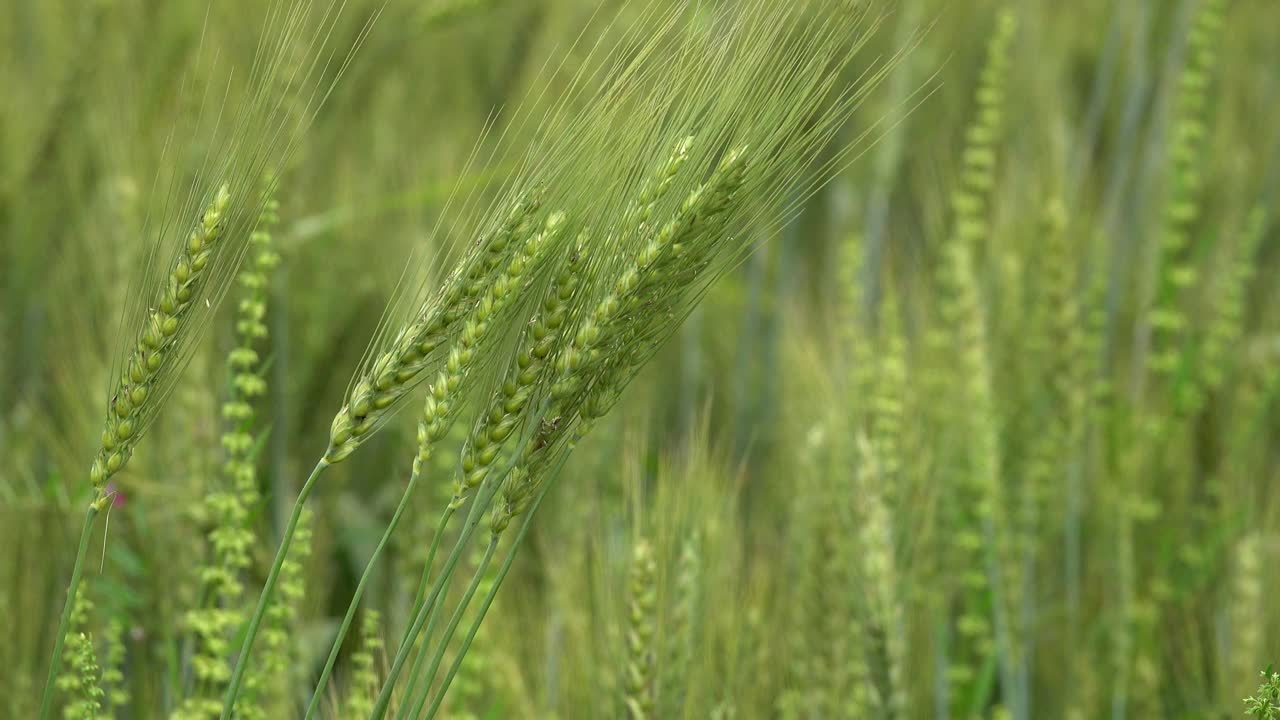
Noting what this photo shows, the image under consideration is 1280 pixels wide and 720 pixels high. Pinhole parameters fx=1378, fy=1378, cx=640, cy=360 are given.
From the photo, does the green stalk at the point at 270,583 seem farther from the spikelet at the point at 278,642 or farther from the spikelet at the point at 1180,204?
the spikelet at the point at 1180,204

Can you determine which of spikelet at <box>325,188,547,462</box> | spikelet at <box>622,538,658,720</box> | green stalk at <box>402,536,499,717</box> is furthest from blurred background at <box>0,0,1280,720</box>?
green stalk at <box>402,536,499,717</box>

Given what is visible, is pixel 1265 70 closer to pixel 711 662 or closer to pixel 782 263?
pixel 782 263

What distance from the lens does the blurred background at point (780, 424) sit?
121 cm

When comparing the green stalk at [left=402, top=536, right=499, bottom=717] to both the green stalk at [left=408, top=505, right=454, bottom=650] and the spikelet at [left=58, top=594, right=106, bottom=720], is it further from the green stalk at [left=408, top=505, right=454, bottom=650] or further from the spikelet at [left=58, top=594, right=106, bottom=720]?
the spikelet at [left=58, top=594, right=106, bottom=720]

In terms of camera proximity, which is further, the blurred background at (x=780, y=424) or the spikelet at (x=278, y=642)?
the blurred background at (x=780, y=424)

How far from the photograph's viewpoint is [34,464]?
167 cm

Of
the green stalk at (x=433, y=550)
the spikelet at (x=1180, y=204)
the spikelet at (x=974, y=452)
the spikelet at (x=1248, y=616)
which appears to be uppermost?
the spikelet at (x=1180, y=204)

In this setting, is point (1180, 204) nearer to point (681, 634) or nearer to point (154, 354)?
point (681, 634)

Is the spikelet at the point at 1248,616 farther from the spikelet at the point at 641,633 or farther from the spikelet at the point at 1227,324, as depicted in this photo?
the spikelet at the point at 641,633

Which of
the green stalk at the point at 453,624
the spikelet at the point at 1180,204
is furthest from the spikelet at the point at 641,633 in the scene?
the spikelet at the point at 1180,204

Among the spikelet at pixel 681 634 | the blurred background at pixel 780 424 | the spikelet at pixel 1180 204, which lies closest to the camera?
the spikelet at pixel 681 634

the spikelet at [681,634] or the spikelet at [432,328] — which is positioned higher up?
the spikelet at [432,328]

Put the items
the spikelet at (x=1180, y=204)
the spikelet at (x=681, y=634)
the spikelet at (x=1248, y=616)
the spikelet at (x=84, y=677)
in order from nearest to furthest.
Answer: the spikelet at (x=84, y=677)
the spikelet at (x=681, y=634)
the spikelet at (x=1248, y=616)
the spikelet at (x=1180, y=204)

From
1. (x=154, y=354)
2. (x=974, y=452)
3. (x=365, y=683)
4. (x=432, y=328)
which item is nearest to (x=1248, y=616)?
(x=974, y=452)
